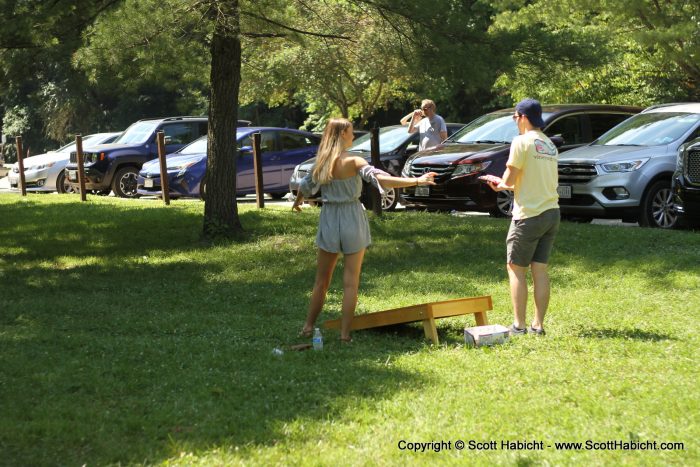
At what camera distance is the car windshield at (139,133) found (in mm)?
23167

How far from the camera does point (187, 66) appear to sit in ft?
46.4

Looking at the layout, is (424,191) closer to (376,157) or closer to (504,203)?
(376,157)

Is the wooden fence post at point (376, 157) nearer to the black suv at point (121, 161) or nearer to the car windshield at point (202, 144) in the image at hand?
the car windshield at point (202, 144)

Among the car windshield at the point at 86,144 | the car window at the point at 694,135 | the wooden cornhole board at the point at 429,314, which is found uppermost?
the car windshield at the point at 86,144

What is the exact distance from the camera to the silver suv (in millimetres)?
13875

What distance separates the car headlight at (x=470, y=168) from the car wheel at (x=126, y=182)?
33.2 ft

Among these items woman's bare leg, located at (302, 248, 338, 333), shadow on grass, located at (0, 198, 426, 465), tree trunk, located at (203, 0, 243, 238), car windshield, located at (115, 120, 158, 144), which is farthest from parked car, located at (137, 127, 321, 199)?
woman's bare leg, located at (302, 248, 338, 333)

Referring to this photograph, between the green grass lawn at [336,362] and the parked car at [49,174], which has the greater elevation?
→ the parked car at [49,174]

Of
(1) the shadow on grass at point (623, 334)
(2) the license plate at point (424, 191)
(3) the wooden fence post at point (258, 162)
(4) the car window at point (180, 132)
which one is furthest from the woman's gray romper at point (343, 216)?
(4) the car window at point (180, 132)

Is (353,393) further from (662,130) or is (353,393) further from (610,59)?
(662,130)

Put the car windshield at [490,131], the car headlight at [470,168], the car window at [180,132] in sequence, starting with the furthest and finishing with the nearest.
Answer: the car window at [180,132]
the car windshield at [490,131]
the car headlight at [470,168]

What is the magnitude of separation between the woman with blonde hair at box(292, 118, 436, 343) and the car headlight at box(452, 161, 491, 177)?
294 inches

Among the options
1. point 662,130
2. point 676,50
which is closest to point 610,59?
point 662,130

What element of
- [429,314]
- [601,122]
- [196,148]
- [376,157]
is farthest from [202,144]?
[429,314]
